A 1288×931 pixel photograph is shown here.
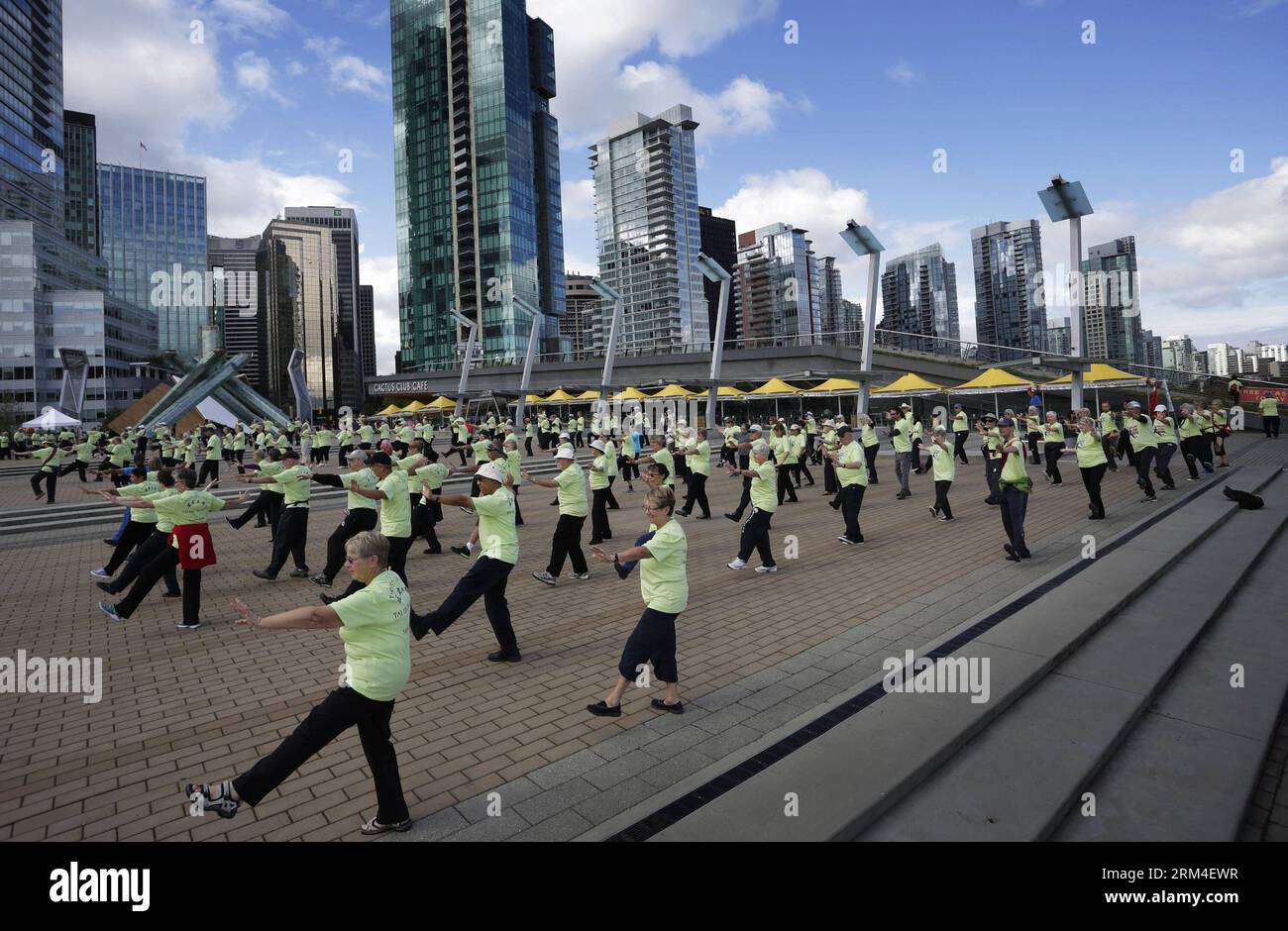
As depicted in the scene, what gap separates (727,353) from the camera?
→ 54.9 m

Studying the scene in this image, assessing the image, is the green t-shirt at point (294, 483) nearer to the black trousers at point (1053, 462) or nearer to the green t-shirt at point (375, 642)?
the green t-shirt at point (375, 642)

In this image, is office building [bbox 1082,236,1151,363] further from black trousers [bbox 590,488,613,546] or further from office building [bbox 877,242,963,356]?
black trousers [bbox 590,488,613,546]

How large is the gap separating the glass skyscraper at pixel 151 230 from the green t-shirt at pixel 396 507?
175651mm

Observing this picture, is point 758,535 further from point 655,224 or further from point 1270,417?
point 655,224

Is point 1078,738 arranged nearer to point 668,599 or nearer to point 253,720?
point 668,599

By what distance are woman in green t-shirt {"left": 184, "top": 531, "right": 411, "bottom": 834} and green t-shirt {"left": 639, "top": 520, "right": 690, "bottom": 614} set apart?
190cm

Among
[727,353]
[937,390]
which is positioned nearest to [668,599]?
[937,390]

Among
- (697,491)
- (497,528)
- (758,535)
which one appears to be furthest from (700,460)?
(497,528)

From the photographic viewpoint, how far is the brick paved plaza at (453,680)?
4.10 m

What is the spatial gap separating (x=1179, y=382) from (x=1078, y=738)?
3652cm

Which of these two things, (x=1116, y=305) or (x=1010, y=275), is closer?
(x=1116, y=305)

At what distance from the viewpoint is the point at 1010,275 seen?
412 feet

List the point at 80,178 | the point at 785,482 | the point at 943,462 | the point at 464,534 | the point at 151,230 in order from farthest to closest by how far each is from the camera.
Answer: the point at 151,230 < the point at 80,178 < the point at 785,482 < the point at 464,534 < the point at 943,462

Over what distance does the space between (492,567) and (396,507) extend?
272cm
